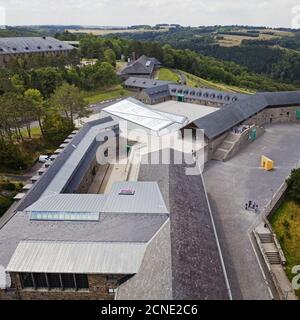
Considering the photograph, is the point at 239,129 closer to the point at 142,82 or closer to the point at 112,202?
the point at 112,202

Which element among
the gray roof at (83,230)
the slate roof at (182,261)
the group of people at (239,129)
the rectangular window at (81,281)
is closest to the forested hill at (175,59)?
the group of people at (239,129)

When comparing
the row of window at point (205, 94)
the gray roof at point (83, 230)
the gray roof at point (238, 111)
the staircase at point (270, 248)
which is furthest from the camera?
the row of window at point (205, 94)

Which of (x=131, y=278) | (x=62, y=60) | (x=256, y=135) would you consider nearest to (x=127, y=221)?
(x=131, y=278)

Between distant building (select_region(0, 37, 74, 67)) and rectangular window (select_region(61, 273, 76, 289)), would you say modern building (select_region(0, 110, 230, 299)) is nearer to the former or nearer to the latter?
rectangular window (select_region(61, 273, 76, 289))

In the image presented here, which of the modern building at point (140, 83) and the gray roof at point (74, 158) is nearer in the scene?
the gray roof at point (74, 158)

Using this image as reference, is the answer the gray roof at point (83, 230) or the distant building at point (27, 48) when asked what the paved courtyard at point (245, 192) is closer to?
the gray roof at point (83, 230)

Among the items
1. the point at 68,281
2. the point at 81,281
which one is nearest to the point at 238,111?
the point at 81,281

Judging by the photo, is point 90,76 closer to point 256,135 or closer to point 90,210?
point 256,135
